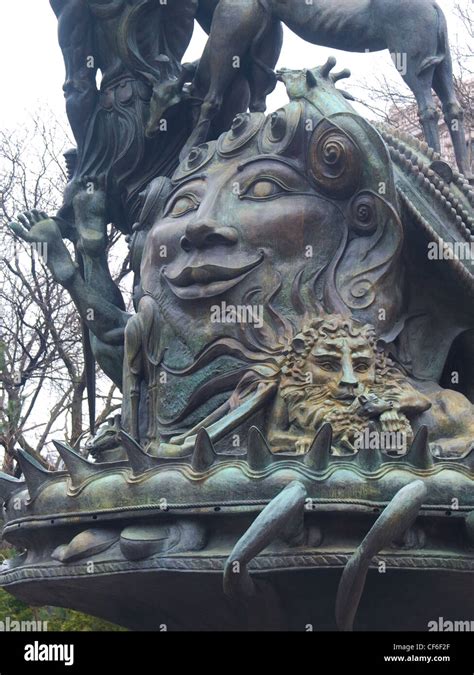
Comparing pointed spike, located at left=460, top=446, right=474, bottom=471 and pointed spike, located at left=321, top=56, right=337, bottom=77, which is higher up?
pointed spike, located at left=321, top=56, right=337, bottom=77

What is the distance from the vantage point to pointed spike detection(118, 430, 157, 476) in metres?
6.97

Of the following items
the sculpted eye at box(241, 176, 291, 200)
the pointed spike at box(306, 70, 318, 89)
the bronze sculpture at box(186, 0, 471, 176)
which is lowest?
the sculpted eye at box(241, 176, 291, 200)

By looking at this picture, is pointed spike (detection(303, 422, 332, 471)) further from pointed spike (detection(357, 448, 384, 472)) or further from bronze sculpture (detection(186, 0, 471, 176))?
bronze sculpture (detection(186, 0, 471, 176))

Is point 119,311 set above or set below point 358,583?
above

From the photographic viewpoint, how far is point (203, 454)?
683 centimetres

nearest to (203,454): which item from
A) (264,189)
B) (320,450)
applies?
(320,450)

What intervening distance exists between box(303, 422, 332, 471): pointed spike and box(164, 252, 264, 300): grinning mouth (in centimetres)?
152

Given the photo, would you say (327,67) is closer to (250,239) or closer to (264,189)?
(264,189)

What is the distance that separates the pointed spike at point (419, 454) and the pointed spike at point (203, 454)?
990 millimetres

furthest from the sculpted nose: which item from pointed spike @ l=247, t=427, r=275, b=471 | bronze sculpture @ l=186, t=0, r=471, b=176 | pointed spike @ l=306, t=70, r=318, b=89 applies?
pointed spike @ l=247, t=427, r=275, b=471

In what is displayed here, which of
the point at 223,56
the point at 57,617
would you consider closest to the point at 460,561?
the point at 223,56

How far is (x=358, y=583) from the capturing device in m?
6.48
